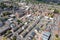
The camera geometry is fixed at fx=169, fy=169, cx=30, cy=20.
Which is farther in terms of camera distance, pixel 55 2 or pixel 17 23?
pixel 55 2

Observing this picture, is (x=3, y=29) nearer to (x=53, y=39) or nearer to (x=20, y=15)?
(x=53, y=39)

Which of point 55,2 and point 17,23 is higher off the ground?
point 17,23

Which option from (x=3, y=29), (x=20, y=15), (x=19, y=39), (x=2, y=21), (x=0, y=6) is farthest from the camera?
(x=0, y=6)

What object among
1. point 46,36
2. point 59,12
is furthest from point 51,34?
point 59,12

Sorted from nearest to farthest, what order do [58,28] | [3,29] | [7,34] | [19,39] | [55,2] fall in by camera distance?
[19,39]
[7,34]
[3,29]
[58,28]
[55,2]

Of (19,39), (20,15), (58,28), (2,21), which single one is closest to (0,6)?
(20,15)

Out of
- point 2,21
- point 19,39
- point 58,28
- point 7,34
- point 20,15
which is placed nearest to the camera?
point 19,39

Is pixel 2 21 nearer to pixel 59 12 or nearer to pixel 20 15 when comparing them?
pixel 20 15

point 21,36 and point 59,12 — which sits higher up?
point 21,36

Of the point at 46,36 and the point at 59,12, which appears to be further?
the point at 59,12
